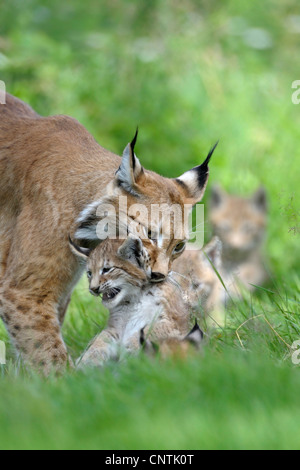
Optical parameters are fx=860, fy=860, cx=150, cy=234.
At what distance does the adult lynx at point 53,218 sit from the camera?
16.2 ft

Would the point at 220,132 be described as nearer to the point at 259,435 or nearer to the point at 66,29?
the point at 66,29

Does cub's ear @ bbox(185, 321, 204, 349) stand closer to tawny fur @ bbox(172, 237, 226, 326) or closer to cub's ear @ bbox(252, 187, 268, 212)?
tawny fur @ bbox(172, 237, 226, 326)

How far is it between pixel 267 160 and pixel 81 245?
25.0 ft

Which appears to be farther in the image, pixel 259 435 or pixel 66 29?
pixel 66 29

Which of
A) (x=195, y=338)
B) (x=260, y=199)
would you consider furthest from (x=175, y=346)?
(x=260, y=199)

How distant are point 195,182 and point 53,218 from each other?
0.92m

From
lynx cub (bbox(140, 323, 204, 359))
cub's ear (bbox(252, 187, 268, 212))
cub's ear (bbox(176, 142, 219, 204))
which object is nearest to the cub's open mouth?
lynx cub (bbox(140, 323, 204, 359))

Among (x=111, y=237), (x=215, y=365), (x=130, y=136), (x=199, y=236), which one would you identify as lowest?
(x=215, y=365)

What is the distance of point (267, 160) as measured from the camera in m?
12.4

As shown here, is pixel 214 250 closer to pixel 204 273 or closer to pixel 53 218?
pixel 204 273

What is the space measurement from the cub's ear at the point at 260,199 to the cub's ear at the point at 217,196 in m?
0.42

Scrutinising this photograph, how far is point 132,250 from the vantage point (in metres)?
4.68

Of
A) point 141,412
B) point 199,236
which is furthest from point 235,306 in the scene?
point 141,412

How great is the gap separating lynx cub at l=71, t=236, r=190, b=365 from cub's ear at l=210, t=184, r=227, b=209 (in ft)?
20.5
